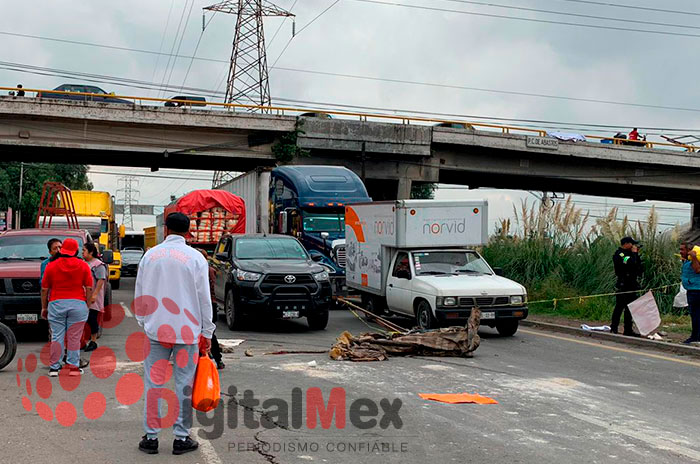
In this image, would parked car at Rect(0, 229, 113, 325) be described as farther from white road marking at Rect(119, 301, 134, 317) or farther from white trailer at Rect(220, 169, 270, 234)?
white trailer at Rect(220, 169, 270, 234)

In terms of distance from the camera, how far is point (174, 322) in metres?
5.89

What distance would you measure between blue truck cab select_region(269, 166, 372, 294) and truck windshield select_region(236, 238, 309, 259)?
3483 millimetres

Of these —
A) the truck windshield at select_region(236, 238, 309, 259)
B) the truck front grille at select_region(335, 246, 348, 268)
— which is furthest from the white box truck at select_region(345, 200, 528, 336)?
the truck front grille at select_region(335, 246, 348, 268)

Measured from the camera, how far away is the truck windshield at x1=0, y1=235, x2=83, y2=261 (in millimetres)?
13938

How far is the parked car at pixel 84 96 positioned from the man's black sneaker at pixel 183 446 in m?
29.6

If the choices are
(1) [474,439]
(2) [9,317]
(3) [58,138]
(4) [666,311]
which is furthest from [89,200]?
(1) [474,439]

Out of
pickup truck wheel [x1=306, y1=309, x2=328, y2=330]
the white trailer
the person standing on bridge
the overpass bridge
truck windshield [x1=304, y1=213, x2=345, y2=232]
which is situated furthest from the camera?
the overpass bridge

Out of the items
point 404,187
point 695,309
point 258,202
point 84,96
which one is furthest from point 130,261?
point 695,309

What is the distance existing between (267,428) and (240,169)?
3402cm

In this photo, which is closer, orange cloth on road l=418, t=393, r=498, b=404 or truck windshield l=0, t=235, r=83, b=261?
orange cloth on road l=418, t=393, r=498, b=404

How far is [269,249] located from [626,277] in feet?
22.8

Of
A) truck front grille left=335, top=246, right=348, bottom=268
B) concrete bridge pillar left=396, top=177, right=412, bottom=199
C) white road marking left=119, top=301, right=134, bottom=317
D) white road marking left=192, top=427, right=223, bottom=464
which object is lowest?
white road marking left=119, top=301, right=134, bottom=317

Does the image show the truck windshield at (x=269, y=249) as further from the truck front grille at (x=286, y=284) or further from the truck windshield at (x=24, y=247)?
the truck windshield at (x=24, y=247)

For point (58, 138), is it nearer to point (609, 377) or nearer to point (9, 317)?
point (9, 317)
